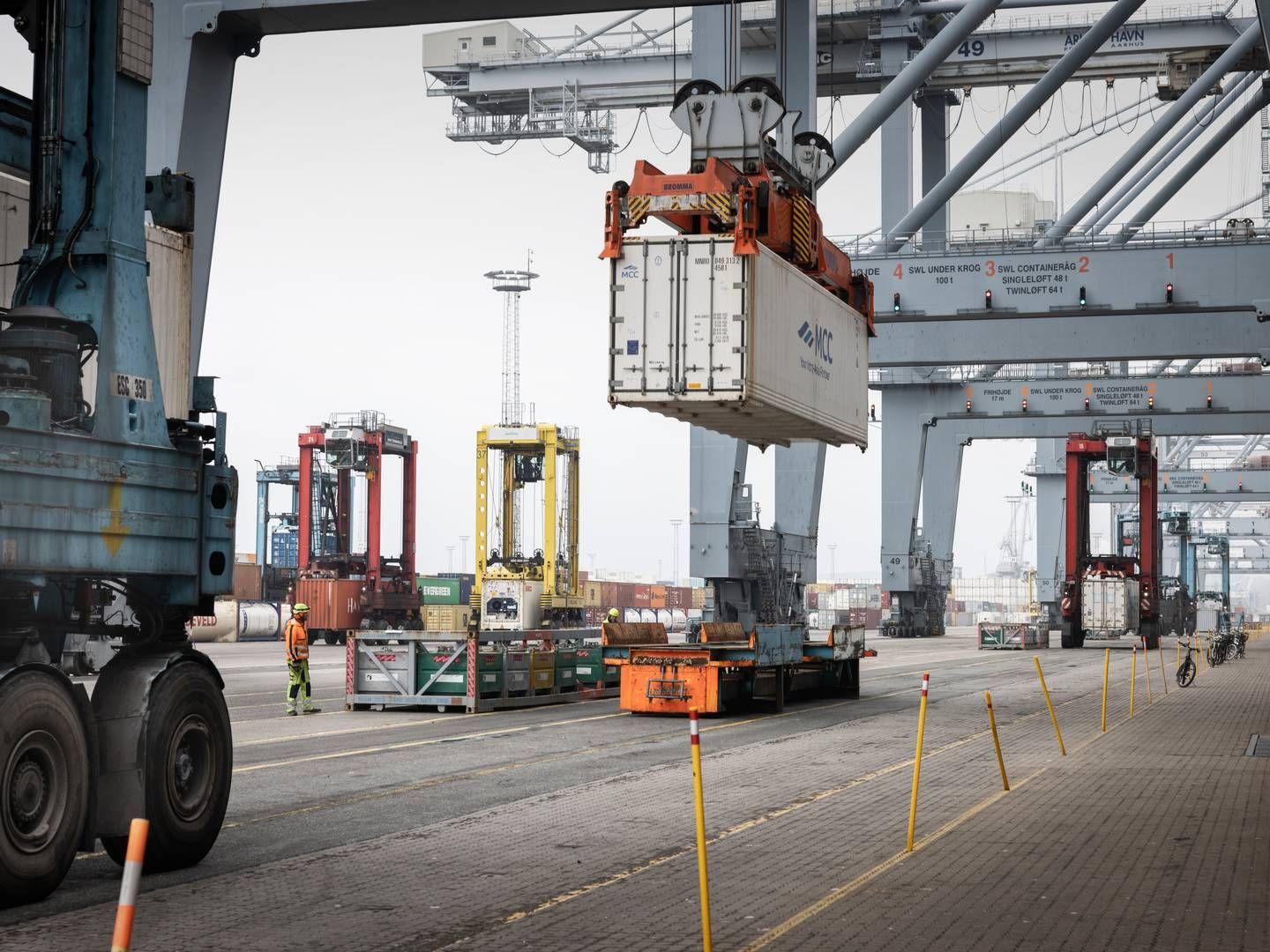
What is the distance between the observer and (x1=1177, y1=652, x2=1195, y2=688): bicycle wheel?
95.8ft

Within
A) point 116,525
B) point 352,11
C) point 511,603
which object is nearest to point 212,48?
point 352,11

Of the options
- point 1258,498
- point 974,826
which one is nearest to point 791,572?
point 974,826

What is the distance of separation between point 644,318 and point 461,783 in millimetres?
7431

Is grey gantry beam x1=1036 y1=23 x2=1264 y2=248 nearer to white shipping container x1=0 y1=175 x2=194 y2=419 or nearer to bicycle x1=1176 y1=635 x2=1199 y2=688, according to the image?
bicycle x1=1176 y1=635 x2=1199 y2=688

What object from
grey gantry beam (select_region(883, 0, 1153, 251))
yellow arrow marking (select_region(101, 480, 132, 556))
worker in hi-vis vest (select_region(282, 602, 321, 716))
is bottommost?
worker in hi-vis vest (select_region(282, 602, 321, 716))

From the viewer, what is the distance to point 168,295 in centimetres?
1045

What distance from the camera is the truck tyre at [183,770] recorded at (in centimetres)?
913

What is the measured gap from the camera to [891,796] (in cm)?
1326

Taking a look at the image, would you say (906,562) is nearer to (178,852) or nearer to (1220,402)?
(1220,402)

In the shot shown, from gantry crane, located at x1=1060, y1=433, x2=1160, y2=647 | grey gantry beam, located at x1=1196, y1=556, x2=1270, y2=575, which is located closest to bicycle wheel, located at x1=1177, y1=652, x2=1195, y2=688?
gantry crane, located at x1=1060, y1=433, x2=1160, y2=647

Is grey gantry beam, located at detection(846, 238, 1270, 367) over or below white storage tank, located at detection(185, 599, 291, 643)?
over

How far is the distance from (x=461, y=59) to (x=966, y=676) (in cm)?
2788

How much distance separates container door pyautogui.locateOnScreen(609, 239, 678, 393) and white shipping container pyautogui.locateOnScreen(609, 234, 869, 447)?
11mm

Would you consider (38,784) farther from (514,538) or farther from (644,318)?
(514,538)
